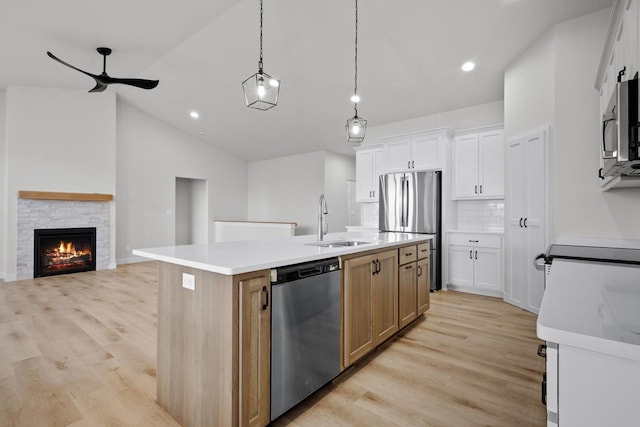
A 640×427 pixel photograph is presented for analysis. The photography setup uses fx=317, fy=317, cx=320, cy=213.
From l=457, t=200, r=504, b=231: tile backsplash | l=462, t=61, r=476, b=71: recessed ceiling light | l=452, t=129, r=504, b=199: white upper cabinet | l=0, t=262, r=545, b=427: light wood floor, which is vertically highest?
l=462, t=61, r=476, b=71: recessed ceiling light

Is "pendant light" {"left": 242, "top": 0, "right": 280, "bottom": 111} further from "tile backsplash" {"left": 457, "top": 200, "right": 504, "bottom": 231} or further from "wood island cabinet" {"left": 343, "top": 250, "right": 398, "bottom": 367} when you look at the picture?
"tile backsplash" {"left": 457, "top": 200, "right": 504, "bottom": 231}

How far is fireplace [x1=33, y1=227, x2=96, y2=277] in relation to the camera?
5.58 metres

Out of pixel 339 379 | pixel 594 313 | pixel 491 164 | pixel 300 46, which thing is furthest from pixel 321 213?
pixel 491 164

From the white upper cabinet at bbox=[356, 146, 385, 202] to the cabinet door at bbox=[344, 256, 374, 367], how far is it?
11.6 ft

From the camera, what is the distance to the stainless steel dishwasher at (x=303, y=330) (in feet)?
5.47

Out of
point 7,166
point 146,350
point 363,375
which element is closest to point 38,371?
point 146,350

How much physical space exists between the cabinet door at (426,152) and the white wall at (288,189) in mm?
3348

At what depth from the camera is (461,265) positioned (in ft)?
15.4

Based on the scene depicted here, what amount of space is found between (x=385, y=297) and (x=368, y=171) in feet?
12.0

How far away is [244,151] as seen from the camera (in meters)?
8.98

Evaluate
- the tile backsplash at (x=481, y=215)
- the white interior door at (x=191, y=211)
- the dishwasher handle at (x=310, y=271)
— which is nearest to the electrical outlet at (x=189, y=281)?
the dishwasher handle at (x=310, y=271)

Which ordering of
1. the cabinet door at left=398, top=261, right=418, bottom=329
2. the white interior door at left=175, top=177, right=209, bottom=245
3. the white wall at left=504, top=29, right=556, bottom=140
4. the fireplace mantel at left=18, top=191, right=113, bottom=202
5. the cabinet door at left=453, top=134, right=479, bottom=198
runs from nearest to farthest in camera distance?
the cabinet door at left=398, top=261, right=418, bottom=329
the white wall at left=504, top=29, right=556, bottom=140
the cabinet door at left=453, top=134, right=479, bottom=198
the fireplace mantel at left=18, top=191, right=113, bottom=202
the white interior door at left=175, top=177, right=209, bottom=245

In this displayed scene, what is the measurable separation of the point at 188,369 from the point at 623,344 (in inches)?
69.3

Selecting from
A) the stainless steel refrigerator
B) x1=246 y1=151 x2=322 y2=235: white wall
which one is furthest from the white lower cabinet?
x1=246 y1=151 x2=322 y2=235: white wall
